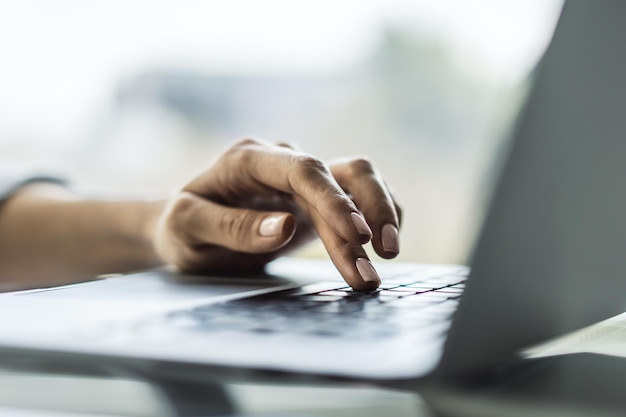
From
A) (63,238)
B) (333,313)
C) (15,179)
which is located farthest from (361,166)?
(15,179)

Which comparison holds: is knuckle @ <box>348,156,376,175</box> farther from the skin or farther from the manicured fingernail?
the manicured fingernail

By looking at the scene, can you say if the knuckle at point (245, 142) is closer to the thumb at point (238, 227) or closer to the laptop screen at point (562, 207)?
the thumb at point (238, 227)

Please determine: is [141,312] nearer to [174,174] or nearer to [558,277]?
[558,277]

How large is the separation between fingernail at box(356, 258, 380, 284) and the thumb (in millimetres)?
94

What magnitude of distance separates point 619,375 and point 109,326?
22cm

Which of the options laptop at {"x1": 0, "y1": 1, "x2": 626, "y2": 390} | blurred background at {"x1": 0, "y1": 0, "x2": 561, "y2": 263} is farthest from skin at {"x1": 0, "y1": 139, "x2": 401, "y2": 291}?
blurred background at {"x1": 0, "y1": 0, "x2": 561, "y2": 263}

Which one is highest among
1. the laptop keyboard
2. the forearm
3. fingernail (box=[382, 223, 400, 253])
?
the forearm

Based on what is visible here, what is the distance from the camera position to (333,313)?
0.37 m

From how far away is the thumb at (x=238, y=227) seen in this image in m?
0.60

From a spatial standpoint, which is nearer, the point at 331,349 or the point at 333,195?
the point at 331,349

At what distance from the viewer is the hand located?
0.54 m

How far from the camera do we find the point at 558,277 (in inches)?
13.4

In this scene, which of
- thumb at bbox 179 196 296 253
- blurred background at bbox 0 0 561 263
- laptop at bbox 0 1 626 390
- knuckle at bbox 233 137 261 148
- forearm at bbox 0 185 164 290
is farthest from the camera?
blurred background at bbox 0 0 561 263

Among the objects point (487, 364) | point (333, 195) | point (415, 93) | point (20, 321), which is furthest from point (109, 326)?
point (415, 93)
